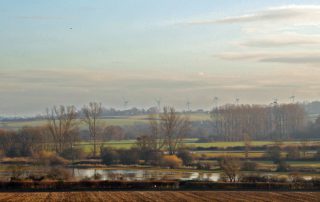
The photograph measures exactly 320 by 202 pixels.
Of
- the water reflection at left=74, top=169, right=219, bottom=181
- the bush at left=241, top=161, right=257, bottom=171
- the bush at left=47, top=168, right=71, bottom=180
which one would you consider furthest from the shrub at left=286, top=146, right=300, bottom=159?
the bush at left=47, top=168, right=71, bottom=180

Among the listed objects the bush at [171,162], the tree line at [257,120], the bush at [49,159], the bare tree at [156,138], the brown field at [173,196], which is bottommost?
the brown field at [173,196]

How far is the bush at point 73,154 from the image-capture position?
105512 mm

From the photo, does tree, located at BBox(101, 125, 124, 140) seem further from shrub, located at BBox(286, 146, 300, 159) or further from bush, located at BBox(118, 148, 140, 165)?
shrub, located at BBox(286, 146, 300, 159)

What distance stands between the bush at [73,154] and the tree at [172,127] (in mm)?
17315

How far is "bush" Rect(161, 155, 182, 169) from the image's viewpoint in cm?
9494

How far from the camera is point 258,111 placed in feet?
613

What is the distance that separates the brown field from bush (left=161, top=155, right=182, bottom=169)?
134ft

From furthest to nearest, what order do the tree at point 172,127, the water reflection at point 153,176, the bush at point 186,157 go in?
1. the tree at point 172,127
2. the bush at point 186,157
3. the water reflection at point 153,176

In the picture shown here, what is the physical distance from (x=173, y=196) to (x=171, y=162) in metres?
46.6

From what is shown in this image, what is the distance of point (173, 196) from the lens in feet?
162

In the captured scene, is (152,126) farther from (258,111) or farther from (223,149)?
(258,111)

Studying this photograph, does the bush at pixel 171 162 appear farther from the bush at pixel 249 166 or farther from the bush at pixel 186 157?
the bush at pixel 249 166

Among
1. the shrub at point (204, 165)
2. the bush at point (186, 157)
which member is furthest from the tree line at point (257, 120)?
the shrub at point (204, 165)

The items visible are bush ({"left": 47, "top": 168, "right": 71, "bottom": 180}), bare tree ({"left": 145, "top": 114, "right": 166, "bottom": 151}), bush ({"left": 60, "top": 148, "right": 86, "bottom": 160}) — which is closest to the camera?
bush ({"left": 47, "top": 168, "right": 71, "bottom": 180})
